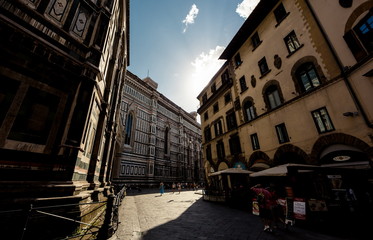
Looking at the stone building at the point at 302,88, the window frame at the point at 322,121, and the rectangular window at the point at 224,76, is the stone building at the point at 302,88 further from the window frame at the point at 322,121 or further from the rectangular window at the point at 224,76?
the rectangular window at the point at 224,76

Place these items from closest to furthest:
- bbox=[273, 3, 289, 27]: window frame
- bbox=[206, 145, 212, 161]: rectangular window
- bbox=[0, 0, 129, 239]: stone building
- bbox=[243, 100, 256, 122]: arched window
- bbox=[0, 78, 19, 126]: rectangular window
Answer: bbox=[0, 0, 129, 239]: stone building, bbox=[0, 78, 19, 126]: rectangular window, bbox=[273, 3, 289, 27]: window frame, bbox=[243, 100, 256, 122]: arched window, bbox=[206, 145, 212, 161]: rectangular window

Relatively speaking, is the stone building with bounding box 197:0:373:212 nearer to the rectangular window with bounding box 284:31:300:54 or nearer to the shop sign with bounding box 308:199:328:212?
the rectangular window with bounding box 284:31:300:54

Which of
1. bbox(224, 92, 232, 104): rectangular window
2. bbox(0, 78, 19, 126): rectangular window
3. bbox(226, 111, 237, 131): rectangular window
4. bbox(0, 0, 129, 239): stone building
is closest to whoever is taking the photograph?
bbox(0, 0, 129, 239): stone building

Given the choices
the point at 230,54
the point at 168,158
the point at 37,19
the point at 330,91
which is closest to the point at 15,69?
the point at 37,19

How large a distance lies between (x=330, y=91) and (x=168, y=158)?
36777 mm

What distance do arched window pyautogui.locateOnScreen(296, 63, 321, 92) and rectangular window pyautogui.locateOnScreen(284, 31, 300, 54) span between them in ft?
5.22

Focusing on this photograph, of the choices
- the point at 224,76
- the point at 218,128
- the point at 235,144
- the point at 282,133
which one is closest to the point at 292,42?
the point at 282,133

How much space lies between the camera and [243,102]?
48.5 ft

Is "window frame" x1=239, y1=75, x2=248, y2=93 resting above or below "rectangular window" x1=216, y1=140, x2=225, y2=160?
above

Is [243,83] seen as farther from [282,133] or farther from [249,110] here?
[282,133]

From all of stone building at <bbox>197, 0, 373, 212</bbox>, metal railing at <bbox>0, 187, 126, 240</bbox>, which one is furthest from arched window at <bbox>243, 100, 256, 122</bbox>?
metal railing at <bbox>0, 187, 126, 240</bbox>

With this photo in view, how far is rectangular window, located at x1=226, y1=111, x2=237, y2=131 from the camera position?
53.2 ft

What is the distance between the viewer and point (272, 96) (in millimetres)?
11914

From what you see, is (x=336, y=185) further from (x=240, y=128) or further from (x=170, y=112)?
(x=170, y=112)
